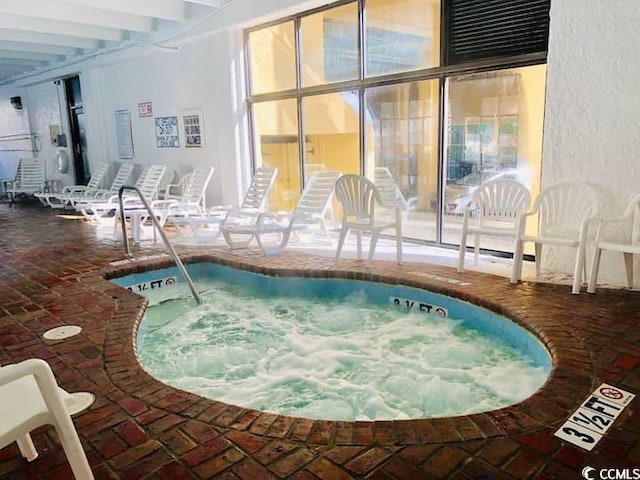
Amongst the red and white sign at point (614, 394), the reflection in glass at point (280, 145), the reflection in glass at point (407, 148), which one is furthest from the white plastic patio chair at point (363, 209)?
the red and white sign at point (614, 394)

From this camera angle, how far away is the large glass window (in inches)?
178

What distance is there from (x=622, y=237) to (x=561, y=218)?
47 cm

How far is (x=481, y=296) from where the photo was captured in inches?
141

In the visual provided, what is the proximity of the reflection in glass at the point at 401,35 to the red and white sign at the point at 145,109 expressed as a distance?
4683 mm

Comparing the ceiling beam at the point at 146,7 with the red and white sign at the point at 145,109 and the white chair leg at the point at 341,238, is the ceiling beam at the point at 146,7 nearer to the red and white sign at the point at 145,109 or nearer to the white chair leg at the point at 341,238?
the red and white sign at the point at 145,109

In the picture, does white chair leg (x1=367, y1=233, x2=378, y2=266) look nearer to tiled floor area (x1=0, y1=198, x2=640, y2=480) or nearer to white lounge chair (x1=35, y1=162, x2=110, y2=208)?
tiled floor area (x1=0, y1=198, x2=640, y2=480)

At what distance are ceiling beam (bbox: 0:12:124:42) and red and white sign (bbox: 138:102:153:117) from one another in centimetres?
113

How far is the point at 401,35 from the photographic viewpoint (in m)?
5.27

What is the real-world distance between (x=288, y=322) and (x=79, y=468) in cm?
248

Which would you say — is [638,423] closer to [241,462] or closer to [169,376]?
[241,462]

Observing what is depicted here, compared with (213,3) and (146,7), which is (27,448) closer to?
(213,3)

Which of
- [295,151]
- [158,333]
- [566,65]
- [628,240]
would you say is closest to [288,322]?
[158,333]

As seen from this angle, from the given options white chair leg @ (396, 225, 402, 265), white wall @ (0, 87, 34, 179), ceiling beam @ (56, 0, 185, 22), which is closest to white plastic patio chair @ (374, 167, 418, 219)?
white chair leg @ (396, 225, 402, 265)

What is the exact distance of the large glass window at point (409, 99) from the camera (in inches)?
178
